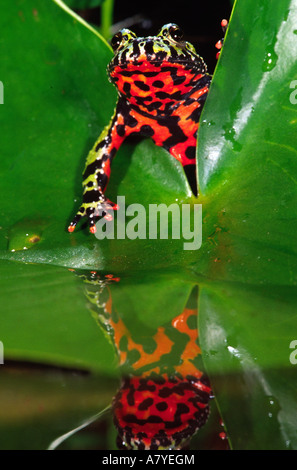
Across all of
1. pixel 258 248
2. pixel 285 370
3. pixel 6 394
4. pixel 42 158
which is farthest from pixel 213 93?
pixel 6 394

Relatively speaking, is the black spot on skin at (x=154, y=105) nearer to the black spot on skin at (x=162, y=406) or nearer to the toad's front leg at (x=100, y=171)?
the toad's front leg at (x=100, y=171)

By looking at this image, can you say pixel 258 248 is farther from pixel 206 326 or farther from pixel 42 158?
pixel 42 158

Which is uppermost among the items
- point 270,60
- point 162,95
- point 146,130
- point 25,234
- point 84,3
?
point 84,3

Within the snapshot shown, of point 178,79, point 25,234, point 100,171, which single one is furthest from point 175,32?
point 25,234

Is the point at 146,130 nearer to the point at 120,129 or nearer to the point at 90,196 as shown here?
the point at 120,129

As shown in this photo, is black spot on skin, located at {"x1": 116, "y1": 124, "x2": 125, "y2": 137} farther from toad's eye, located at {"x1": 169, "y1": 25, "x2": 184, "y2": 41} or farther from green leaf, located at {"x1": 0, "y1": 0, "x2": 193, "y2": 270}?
toad's eye, located at {"x1": 169, "y1": 25, "x2": 184, "y2": 41}

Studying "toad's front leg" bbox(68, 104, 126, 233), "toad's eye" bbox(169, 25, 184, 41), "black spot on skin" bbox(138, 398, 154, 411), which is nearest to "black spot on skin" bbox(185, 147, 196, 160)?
"toad's front leg" bbox(68, 104, 126, 233)
